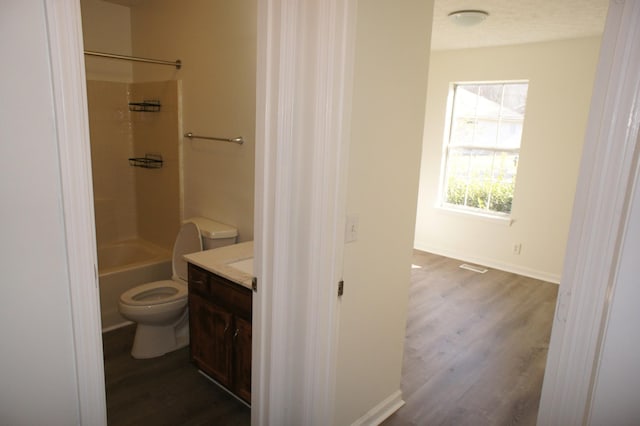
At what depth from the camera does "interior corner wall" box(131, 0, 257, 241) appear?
8.94ft

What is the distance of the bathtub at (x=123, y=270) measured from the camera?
3.14 m

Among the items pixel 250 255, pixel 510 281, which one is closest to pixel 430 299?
pixel 510 281

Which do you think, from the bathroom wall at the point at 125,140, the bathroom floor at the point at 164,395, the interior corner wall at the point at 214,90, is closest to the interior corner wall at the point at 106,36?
the bathroom wall at the point at 125,140

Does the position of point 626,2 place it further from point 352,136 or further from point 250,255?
point 250,255

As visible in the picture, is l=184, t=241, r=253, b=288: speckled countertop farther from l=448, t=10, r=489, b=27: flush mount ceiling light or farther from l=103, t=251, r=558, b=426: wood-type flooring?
l=448, t=10, r=489, b=27: flush mount ceiling light

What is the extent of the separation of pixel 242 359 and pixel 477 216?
146 inches

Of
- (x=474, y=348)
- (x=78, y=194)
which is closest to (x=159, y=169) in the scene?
(x=78, y=194)

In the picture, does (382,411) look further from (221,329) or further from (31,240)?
(31,240)

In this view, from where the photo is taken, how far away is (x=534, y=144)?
446 cm

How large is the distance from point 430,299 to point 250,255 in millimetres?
2077

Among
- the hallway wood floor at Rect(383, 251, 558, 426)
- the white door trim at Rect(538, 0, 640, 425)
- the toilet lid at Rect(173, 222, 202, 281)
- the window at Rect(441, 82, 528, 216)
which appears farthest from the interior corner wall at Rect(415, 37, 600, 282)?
the white door trim at Rect(538, 0, 640, 425)

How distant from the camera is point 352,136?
163cm

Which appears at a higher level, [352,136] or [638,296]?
[352,136]

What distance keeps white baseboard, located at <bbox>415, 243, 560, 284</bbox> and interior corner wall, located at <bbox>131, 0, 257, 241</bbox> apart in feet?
10.7
